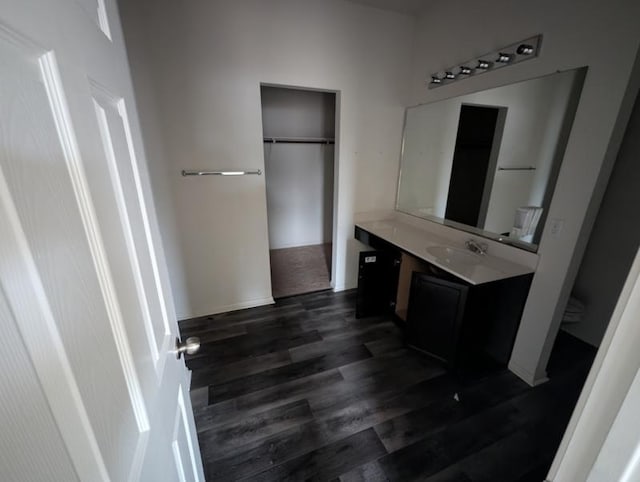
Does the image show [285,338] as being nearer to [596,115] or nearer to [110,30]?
[110,30]

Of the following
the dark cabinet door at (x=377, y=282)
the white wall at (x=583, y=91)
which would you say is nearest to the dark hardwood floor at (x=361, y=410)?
the dark cabinet door at (x=377, y=282)

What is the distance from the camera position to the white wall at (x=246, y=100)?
195 cm

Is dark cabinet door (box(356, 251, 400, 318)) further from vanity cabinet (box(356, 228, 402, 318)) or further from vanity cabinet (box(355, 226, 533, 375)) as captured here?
vanity cabinet (box(355, 226, 533, 375))

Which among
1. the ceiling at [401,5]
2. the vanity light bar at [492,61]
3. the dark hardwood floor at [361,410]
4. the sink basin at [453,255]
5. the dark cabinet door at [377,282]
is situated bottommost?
the dark hardwood floor at [361,410]

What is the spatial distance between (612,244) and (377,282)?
71.2 inches

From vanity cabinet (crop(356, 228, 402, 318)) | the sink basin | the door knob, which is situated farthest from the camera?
vanity cabinet (crop(356, 228, 402, 318))

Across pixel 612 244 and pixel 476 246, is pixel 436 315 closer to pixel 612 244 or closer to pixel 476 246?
pixel 476 246

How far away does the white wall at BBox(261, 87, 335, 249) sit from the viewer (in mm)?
3674

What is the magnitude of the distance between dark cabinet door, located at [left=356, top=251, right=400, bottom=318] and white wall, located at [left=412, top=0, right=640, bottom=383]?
101cm

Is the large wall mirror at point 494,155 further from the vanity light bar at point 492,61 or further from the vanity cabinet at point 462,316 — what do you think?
the vanity cabinet at point 462,316

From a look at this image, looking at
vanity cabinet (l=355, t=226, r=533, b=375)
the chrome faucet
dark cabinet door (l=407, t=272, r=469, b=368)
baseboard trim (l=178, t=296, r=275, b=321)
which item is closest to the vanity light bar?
the chrome faucet

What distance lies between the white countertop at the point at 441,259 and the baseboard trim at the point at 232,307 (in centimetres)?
130

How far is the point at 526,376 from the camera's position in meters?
1.83

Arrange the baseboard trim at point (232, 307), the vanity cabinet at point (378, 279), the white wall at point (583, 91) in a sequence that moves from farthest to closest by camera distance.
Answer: the baseboard trim at point (232, 307)
the vanity cabinet at point (378, 279)
the white wall at point (583, 91)
